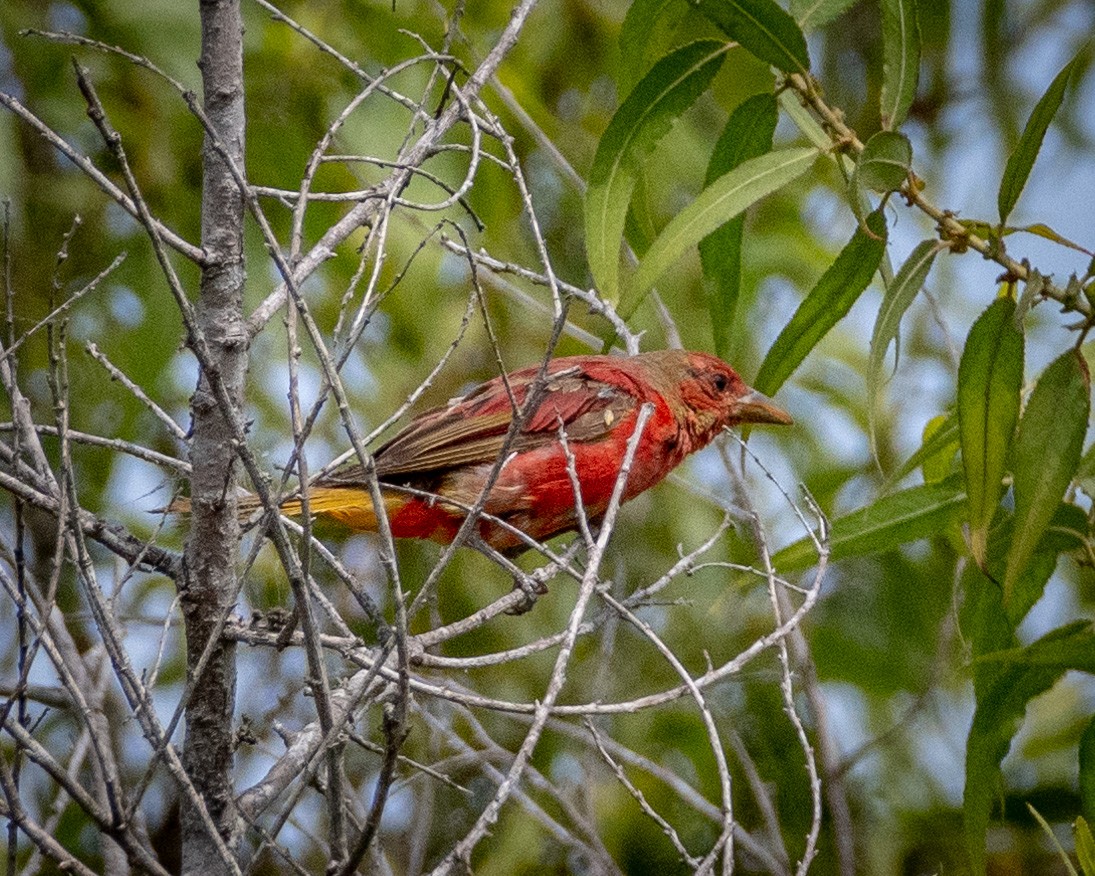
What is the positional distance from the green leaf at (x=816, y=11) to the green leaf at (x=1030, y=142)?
900mm

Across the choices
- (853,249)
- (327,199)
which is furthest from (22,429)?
(853,249)

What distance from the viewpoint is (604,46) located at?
22.7 ft

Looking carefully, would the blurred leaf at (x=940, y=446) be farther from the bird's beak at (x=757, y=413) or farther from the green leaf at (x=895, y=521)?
the bird's beak at (x=757, y=413)

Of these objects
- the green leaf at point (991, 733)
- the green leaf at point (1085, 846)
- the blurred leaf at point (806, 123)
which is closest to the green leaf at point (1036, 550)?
the green leaf at point (991, 733)

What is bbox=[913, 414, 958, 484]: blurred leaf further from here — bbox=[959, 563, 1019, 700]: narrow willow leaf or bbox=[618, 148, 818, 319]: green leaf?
bbox=[618, 148, 818, 319]: green leaf

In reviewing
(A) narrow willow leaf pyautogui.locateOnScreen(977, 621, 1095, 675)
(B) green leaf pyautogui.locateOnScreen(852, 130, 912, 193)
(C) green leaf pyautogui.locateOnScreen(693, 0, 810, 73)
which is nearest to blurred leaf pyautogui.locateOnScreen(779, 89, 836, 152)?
(C) green leaf pyautogui.locateOnScreen(693, 0, 810, 73)

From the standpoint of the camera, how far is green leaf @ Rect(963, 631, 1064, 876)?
151 inches

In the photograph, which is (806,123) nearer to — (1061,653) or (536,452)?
(1061,653)

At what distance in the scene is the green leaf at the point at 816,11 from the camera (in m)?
4.02

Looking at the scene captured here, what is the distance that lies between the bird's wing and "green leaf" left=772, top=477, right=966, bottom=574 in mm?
1367

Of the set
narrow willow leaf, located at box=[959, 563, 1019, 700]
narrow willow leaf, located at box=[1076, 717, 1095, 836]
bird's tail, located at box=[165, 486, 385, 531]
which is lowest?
narrow willow leaf, located at box=[1076, 717, 1095, 836]

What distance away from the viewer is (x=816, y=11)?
4.03m

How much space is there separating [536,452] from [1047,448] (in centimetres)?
216

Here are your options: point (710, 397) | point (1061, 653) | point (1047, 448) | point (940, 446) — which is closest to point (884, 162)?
point (1047, 448)
